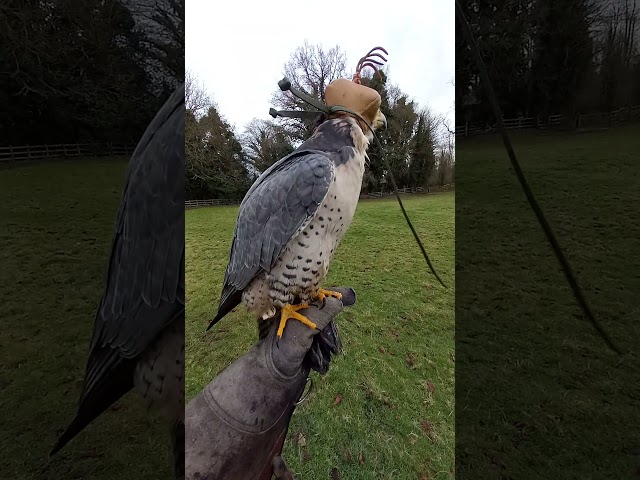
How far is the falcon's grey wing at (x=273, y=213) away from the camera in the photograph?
127cm

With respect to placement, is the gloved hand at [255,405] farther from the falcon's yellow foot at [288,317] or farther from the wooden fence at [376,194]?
the wooden fence at [376,194]

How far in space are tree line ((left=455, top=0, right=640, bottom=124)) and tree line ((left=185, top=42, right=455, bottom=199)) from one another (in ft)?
0.94

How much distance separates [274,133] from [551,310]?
4.06ft

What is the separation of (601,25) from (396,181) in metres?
0.90

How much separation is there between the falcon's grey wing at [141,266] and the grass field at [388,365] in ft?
1.44

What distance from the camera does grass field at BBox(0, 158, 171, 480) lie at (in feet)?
3.25

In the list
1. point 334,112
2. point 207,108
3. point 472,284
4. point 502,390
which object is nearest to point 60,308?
point 207,108

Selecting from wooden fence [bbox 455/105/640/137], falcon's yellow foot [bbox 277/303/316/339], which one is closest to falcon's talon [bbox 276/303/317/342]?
falcon's yellow foot [bbox 277/303/316/339]

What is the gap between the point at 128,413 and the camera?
3.60 feet

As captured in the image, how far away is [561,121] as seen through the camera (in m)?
1.49

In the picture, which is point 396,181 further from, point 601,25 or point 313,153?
point 601,25

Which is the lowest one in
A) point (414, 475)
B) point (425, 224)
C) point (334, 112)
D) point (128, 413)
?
point (414, 475)

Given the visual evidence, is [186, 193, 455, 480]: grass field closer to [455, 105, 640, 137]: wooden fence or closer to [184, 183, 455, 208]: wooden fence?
[184, 183, 455, 208]: wooden fence

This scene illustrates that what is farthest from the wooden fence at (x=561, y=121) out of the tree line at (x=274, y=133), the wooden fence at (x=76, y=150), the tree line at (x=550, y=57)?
the wooden fence at (x=76, y=150)
